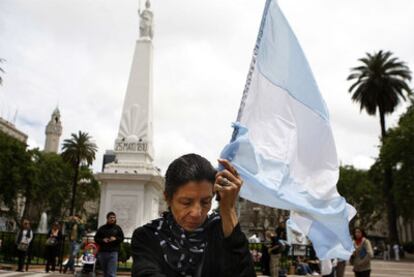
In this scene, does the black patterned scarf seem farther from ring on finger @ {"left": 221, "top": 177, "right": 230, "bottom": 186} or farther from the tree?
the tree

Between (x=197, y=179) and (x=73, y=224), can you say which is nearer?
(x=197, y=179)

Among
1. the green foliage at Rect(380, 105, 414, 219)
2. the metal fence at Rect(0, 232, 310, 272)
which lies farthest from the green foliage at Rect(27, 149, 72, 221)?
the green foliage at Rect(380, 105, 414, 219)

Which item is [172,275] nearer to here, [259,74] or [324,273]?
[259,74]

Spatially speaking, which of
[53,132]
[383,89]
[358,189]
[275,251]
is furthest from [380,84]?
[53,132]

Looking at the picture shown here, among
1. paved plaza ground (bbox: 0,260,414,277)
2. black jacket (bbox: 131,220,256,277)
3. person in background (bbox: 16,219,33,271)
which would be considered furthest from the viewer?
person in background (bbox: 16,219,33,271)

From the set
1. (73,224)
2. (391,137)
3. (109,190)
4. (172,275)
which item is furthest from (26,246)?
(391,137)

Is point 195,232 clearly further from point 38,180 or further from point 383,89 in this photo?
point 38,180

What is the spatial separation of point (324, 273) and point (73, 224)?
30.9ft

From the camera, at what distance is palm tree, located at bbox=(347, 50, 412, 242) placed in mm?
38531

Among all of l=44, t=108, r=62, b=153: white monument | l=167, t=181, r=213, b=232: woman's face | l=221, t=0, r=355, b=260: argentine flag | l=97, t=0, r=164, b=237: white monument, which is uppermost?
l=44, t=108, r=62, b=153: white monument

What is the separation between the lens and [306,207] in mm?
4438

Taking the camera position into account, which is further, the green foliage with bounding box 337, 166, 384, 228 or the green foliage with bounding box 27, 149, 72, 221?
the green foliage with bounding box 27, 149, 72, 221

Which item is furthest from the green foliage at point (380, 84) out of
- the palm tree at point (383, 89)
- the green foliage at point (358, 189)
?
the green foliage at point (358, 189)

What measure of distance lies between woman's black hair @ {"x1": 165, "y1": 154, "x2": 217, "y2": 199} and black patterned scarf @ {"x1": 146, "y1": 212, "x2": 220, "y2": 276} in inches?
4.5
